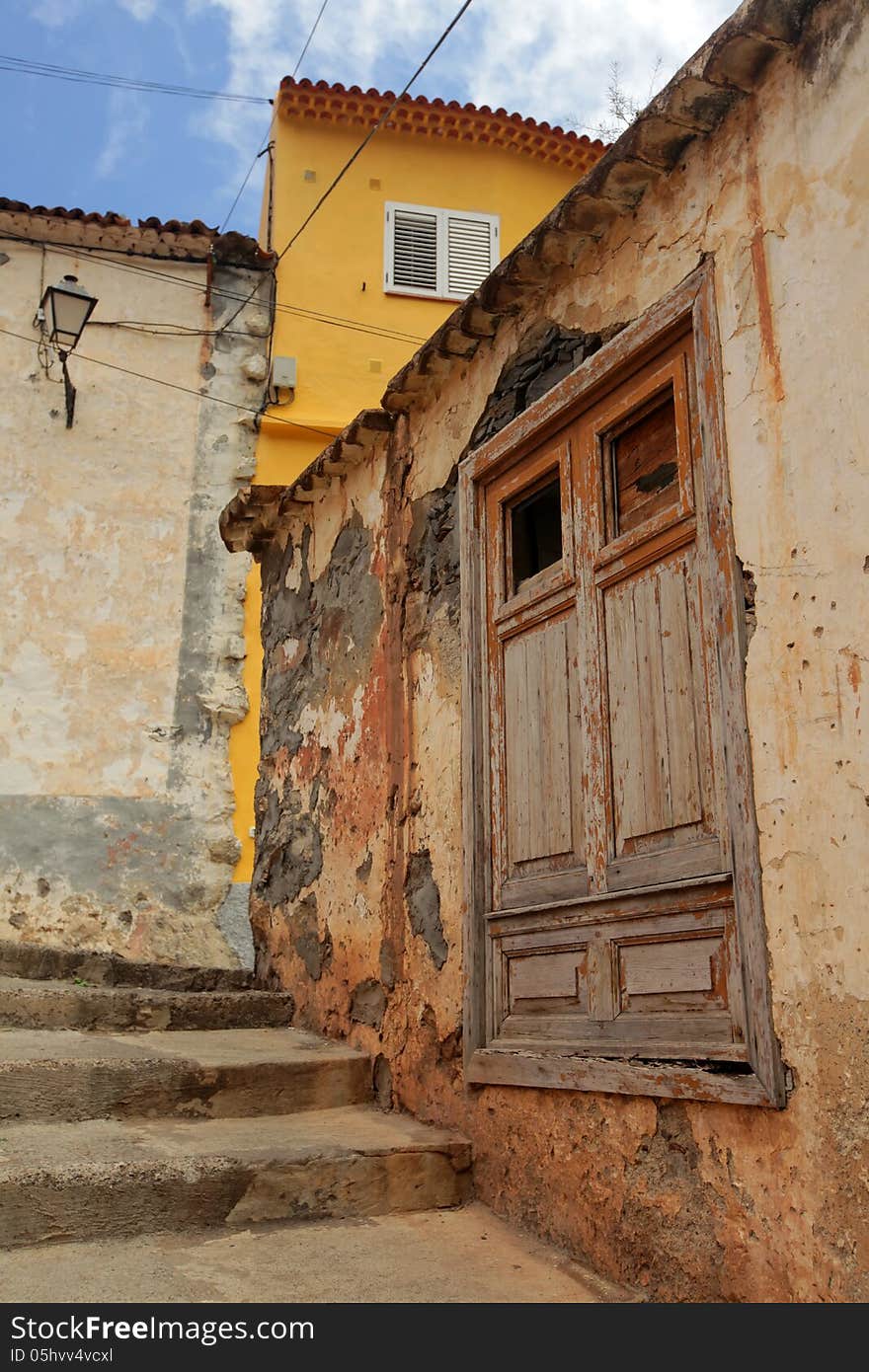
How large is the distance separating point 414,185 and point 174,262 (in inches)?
109

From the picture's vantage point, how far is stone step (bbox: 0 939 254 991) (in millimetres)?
5664

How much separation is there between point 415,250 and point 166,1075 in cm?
992

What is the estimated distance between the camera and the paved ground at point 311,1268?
2.91m

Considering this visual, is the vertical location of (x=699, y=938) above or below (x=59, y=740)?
below

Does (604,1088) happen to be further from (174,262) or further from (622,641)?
(174,262)

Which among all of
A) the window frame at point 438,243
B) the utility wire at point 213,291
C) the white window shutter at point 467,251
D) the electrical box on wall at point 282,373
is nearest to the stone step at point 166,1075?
the electrical box on wall at point 282,373

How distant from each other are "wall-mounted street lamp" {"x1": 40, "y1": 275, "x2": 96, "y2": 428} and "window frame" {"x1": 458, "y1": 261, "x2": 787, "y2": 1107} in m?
6.41

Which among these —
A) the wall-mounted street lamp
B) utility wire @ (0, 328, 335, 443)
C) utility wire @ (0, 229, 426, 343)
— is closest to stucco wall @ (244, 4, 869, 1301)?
the wall-mounted street lamp

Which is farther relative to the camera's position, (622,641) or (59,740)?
(59,740)

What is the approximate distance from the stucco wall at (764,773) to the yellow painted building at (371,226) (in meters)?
6.59

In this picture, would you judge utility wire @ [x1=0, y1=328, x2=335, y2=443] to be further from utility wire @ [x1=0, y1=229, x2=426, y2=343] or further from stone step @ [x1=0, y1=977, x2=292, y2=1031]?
stone step @ [x1=0, y1=977, x2=292, y2=1031]
